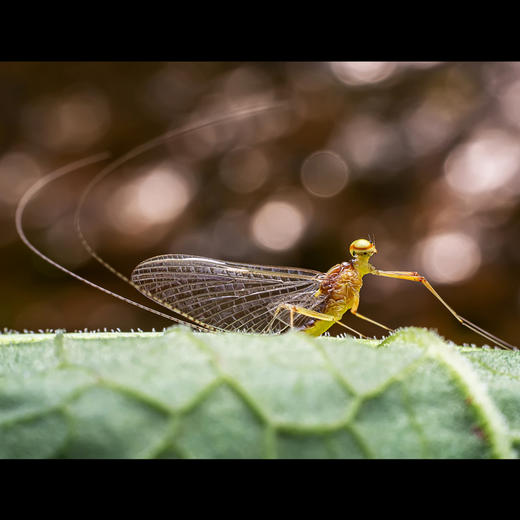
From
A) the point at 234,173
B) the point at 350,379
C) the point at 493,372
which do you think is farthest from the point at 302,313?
the point at 234,173

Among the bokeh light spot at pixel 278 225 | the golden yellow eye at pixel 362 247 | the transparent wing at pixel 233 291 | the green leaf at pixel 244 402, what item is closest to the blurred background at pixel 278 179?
the bokeh light spot at pixel 278 225

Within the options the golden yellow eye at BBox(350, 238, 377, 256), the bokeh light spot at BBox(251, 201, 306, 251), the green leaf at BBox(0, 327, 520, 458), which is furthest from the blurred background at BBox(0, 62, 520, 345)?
the green leaf at BBox(0, 327, 520, 458)

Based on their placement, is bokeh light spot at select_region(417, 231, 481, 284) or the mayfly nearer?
the mayfly

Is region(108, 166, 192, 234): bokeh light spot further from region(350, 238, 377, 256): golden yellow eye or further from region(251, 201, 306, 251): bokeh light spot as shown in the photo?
region(350, 238, 377, 256): golden yellow eye

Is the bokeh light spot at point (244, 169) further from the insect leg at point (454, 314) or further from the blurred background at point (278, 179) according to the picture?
the insect leg at point (454, 314)

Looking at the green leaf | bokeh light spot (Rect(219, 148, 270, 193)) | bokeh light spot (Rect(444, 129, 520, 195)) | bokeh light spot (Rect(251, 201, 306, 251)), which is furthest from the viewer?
bokeh light spot (Rect(219, 148, 270, 193))

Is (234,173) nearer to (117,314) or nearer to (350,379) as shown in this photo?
(117,314)
